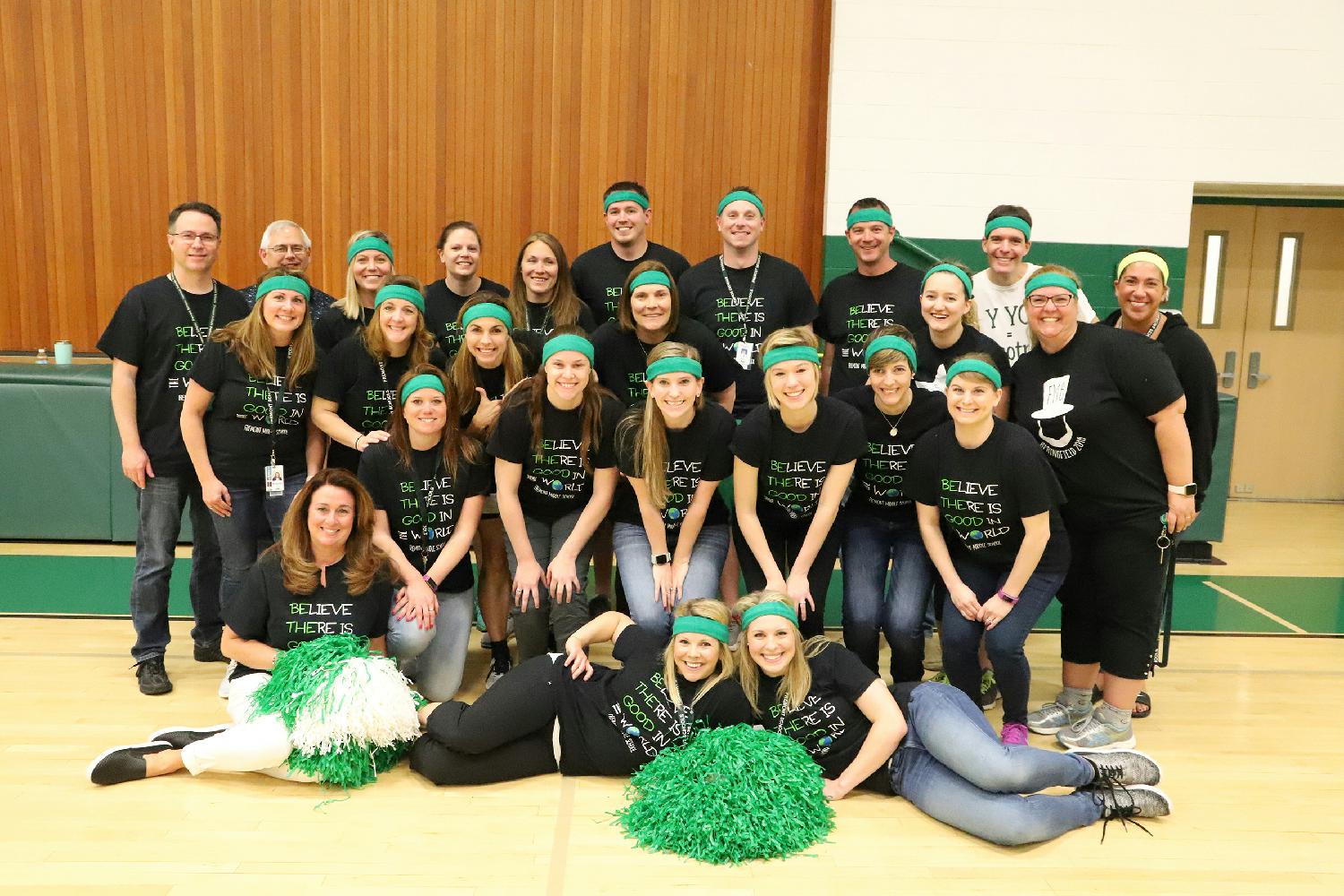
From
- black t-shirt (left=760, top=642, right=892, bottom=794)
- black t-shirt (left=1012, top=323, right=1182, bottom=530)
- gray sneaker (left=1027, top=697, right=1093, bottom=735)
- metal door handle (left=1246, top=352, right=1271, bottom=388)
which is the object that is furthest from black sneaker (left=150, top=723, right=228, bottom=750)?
metal door handle (left=1246, top=352, right=1271, bottom=388)

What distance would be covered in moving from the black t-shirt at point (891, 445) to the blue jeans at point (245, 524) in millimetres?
1969

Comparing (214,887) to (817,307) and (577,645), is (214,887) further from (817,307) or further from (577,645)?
(817,307)

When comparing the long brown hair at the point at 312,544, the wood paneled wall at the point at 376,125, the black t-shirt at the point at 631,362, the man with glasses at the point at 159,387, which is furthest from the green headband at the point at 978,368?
the wood paneled wall at the point at 376,125

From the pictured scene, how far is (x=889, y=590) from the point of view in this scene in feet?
11.9

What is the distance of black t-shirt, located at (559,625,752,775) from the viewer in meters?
2.94

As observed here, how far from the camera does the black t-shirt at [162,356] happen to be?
375cm

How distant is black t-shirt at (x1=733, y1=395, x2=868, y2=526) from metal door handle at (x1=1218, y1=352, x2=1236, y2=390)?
5.19 meters

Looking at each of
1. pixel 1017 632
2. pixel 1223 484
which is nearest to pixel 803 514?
pixel 1017 632

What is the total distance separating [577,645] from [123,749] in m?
1.30

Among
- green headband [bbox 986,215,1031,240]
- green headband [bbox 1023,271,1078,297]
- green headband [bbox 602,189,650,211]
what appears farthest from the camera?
green headband [bbox 602,189,650,211]

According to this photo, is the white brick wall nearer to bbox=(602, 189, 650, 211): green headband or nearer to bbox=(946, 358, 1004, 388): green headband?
bbox=(602, 189, 650, 211): green headband

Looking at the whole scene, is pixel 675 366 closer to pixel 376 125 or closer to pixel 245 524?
pixel 245 524

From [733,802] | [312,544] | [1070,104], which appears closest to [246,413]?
[312,544]

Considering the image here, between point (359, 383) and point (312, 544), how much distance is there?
2.46ft
